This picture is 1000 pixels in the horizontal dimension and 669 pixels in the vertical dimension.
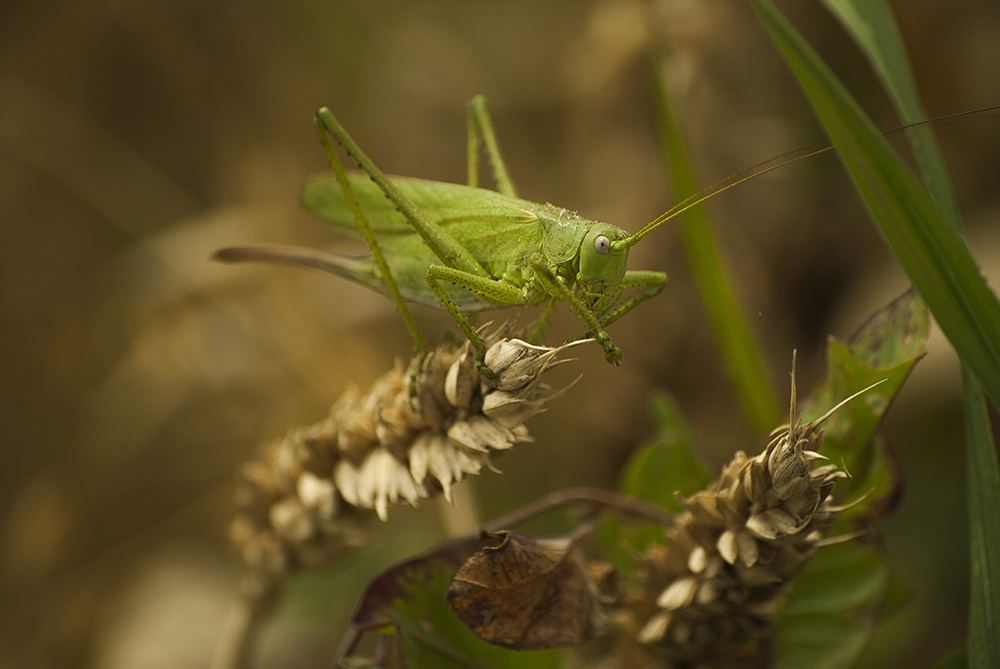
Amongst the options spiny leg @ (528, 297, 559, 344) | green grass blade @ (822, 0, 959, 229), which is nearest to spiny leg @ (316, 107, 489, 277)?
spiny leg @ (528, 297, 559, 344)

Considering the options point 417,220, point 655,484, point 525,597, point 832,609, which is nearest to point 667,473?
point 655,484

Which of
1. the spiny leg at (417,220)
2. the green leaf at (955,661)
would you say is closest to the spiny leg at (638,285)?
the spiny leg at (417,220)

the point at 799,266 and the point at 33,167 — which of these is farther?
the point at 33,167

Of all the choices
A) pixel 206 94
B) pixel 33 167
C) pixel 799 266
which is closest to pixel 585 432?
pixel 799 266

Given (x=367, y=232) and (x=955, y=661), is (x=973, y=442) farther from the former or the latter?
(x=367, y=232)

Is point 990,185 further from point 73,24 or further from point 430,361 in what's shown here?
point 73,24
